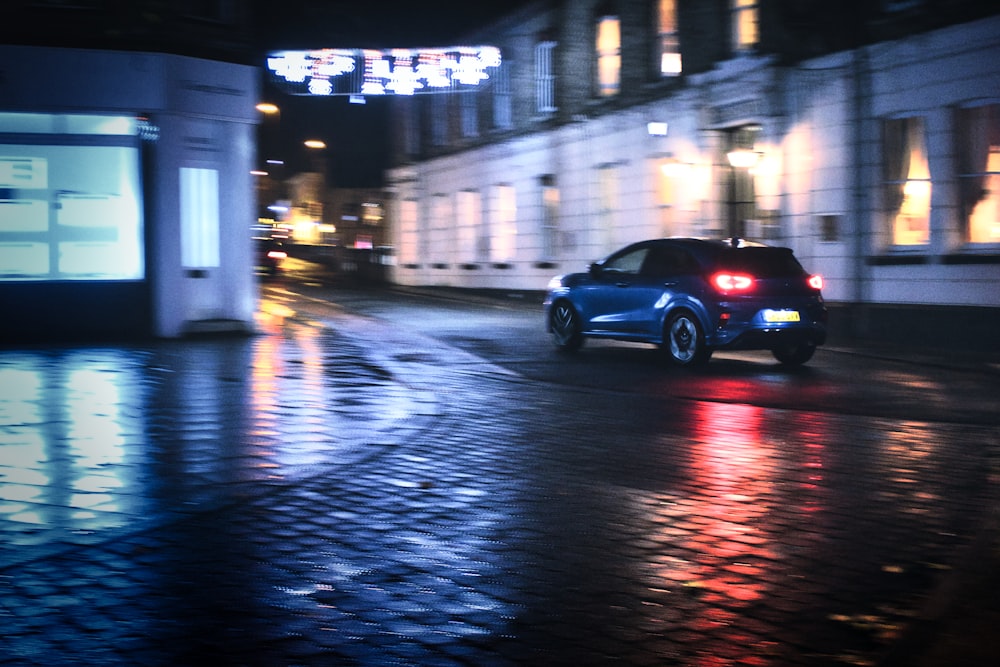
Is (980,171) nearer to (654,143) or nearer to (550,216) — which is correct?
(654,143)

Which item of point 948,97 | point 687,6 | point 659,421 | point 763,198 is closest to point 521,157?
point 687,6

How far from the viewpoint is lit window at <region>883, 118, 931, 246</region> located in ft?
68.4

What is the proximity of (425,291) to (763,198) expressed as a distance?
703 inches

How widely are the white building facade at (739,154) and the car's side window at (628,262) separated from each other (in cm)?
566

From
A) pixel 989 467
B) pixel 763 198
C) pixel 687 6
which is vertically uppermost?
pixel 687 6

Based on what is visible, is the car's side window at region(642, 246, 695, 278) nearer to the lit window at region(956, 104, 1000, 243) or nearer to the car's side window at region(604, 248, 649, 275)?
the car's side window at region(604, 248, 649, 275)

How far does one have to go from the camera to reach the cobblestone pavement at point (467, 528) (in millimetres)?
4852

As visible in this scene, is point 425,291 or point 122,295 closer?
point 122,295

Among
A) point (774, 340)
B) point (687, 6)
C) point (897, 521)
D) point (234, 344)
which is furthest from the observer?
point (687, 6)

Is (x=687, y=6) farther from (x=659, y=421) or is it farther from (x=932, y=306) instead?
(x=659, y=421)

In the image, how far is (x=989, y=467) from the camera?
893 centimetres

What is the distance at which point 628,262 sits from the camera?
58.1ft

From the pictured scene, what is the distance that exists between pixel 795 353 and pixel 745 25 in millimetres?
11441

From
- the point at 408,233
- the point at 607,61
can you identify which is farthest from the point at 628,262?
the point at 408,233
